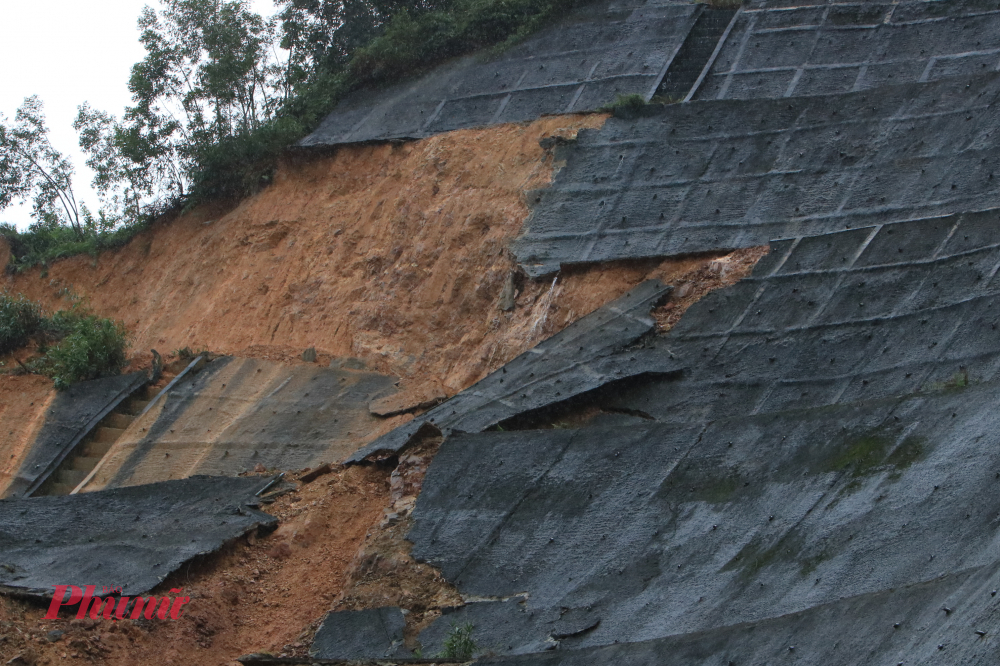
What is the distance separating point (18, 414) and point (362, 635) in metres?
9.06

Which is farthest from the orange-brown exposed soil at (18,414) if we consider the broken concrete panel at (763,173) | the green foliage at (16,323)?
the broken concrete panel at (763,173)

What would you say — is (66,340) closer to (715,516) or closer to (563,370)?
(563,370)

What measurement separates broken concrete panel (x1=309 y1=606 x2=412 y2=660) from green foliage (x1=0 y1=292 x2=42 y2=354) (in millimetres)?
10704

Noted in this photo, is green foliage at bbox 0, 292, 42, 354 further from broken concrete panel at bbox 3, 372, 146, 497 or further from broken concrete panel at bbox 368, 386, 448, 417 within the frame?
broken concrete panel at bbox 368, 386, 448, 417

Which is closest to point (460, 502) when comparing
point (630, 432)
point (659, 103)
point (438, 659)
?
point (630, 432)

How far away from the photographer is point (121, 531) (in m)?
13.1

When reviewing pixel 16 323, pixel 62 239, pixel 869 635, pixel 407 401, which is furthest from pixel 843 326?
pixel 62 239

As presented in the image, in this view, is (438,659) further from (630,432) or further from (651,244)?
(651,244)

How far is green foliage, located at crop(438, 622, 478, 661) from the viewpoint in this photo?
9680mm

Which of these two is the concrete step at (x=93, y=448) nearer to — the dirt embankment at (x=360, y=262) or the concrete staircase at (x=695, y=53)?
the dirt embankment at (x=360, y=262)

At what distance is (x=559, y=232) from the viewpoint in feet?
51.7

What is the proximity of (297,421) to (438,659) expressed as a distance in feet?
21.6

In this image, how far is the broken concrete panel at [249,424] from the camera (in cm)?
1482

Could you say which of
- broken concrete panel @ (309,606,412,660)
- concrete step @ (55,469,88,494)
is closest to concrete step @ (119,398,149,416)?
concrete step @ (55,469,88,494)
